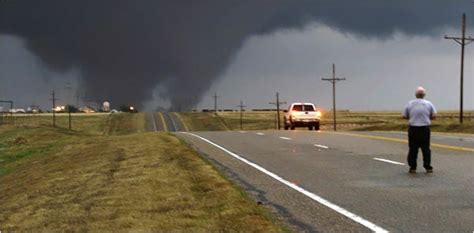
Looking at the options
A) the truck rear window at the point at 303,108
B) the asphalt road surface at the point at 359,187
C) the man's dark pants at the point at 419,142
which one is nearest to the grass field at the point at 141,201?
the asphalt road surface at the point at 359,187

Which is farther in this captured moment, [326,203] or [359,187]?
[359,187]

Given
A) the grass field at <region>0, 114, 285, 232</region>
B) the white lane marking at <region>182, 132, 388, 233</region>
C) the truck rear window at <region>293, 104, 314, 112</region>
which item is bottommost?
the grass field at <region>0, 114, 285, 232</region>

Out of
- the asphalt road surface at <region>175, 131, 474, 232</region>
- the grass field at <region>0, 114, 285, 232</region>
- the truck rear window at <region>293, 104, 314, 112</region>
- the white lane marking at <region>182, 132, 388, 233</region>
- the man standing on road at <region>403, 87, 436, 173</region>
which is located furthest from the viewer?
the truck rear window at <region>293, 104, 314, 112</region>

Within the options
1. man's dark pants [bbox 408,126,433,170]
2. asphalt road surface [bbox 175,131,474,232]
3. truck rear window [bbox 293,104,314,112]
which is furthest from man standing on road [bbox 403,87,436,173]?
truck rear window [bbox 293,104,314,112]

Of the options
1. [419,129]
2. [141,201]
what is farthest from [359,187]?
[141,201]

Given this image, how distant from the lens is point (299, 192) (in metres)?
11.2

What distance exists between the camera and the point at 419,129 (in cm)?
1393

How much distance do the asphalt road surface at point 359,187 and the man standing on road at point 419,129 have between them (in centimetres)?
34

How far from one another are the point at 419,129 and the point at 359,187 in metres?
3.09

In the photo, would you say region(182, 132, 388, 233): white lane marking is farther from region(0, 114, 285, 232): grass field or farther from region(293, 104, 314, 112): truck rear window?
region(293, 104, 314, 112): truck rear window

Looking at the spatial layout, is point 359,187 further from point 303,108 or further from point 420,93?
point 303,108

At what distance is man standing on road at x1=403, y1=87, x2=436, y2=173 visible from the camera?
45.2 ft

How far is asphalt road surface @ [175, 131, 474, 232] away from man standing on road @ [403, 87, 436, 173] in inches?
13.2

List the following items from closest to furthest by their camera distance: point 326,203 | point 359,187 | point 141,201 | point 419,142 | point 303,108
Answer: point 326,203 < point 141,201 < point 359,187 < point 419,142 < point 303,108
